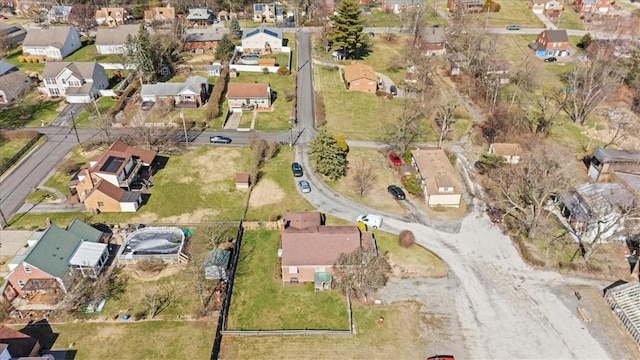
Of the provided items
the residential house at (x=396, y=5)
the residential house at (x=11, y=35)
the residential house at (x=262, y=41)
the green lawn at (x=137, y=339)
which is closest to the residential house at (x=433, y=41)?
the residential house at (x=396, y=5)

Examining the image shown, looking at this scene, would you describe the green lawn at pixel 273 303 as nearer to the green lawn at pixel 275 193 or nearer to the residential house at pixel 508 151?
the green lawn at pixel 275 193

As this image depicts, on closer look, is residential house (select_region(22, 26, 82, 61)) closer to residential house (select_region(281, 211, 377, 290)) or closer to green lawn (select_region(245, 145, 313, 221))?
green lawn (select_region(245, 145, 313, 221))

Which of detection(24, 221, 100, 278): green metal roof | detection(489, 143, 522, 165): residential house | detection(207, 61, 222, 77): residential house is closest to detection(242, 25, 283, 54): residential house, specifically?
detection(207, 61, 222, 77): residential house

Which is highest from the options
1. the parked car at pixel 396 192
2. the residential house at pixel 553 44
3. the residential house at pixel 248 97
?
the residential house at pixel 553 44

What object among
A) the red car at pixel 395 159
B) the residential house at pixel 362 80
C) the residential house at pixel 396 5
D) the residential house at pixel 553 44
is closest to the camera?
the red car at pixel 395 159

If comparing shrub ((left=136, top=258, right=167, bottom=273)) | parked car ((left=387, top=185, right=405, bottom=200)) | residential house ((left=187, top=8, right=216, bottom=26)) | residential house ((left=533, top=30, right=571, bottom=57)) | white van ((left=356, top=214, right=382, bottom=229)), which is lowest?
shrub ((left=136, top=258, right=167, bottom=273))

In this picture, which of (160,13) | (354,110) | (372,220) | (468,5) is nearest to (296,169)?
(372,220)
